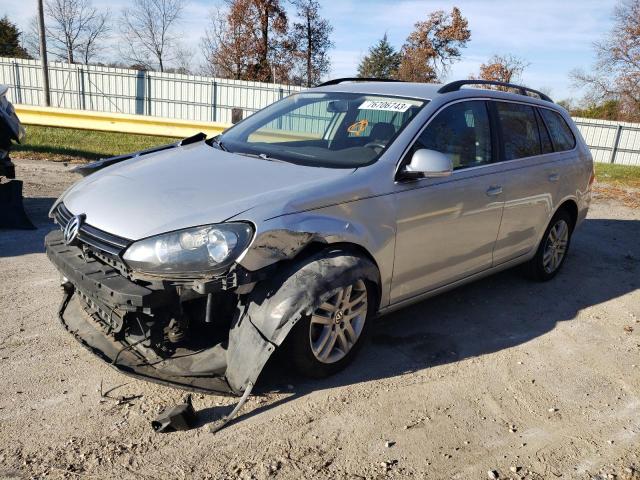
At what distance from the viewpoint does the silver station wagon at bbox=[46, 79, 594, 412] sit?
2883mm

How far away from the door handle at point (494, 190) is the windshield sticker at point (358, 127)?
1.11 meters

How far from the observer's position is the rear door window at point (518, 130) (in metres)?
4.62

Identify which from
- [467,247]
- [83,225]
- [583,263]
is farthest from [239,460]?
[583,263]

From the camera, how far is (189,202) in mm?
3051

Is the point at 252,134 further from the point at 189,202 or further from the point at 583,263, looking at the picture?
the point at 583,263

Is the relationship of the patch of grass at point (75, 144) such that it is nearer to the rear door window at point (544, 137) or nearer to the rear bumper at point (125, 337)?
the rear bumper at point (125, 337)

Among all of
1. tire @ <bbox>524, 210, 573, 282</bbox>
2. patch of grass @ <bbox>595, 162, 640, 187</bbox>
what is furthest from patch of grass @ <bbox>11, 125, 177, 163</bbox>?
patch of grass @ <bbox>595, 162, 640, 187</bbox>

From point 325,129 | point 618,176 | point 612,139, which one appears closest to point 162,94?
point 618,176

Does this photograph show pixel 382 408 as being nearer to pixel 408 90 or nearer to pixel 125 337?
pixel 125 337

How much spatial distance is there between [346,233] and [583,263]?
4.34 meters

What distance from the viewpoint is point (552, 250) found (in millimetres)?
5602

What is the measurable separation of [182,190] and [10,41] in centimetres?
4433

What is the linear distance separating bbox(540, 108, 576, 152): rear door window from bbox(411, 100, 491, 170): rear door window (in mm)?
1243

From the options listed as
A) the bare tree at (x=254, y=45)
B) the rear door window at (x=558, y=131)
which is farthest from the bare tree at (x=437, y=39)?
the rear door window at (x=558, y=131)
